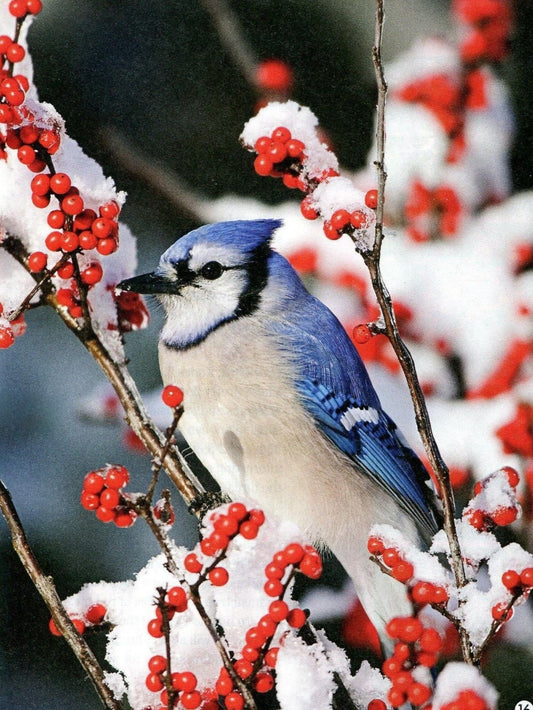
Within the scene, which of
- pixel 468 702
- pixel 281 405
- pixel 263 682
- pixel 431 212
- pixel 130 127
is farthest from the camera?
pixel 431 212

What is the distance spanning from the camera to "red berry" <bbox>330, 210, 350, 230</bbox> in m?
0.75

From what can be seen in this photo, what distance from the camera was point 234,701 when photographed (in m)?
0.69

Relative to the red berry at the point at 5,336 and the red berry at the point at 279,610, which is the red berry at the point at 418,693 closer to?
the red berry at the point at 279,610

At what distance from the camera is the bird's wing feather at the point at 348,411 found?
1102 millimetres

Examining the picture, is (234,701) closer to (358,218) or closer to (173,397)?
(173,397)

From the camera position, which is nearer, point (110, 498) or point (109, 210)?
point (110, 498)

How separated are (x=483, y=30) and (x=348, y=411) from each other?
0.82 meters

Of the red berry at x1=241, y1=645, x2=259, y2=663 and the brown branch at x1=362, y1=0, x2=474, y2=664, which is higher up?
the brown branch at x1=362, y1=0, x2=474, y2=664

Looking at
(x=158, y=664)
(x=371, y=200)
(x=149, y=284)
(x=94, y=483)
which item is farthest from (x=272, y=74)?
(x=158, y=664)

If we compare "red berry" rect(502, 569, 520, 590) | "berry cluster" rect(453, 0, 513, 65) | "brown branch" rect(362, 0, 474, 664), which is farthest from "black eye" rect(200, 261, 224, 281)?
"berry cluster" rect(453, 0, 513, 65)

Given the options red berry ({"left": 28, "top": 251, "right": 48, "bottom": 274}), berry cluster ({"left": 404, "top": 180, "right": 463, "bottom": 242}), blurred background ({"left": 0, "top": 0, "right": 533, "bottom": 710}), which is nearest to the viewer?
red berry ({"left": 28, "top": 251, "right": 48, "bottom": 274})

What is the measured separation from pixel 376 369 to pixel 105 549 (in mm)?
534

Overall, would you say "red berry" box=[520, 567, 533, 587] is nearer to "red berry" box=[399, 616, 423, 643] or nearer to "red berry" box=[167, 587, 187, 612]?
"red berry" box=[399, 616, 423, 643]

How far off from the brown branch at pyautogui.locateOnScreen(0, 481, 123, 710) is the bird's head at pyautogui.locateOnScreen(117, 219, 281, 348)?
0.34 meters
